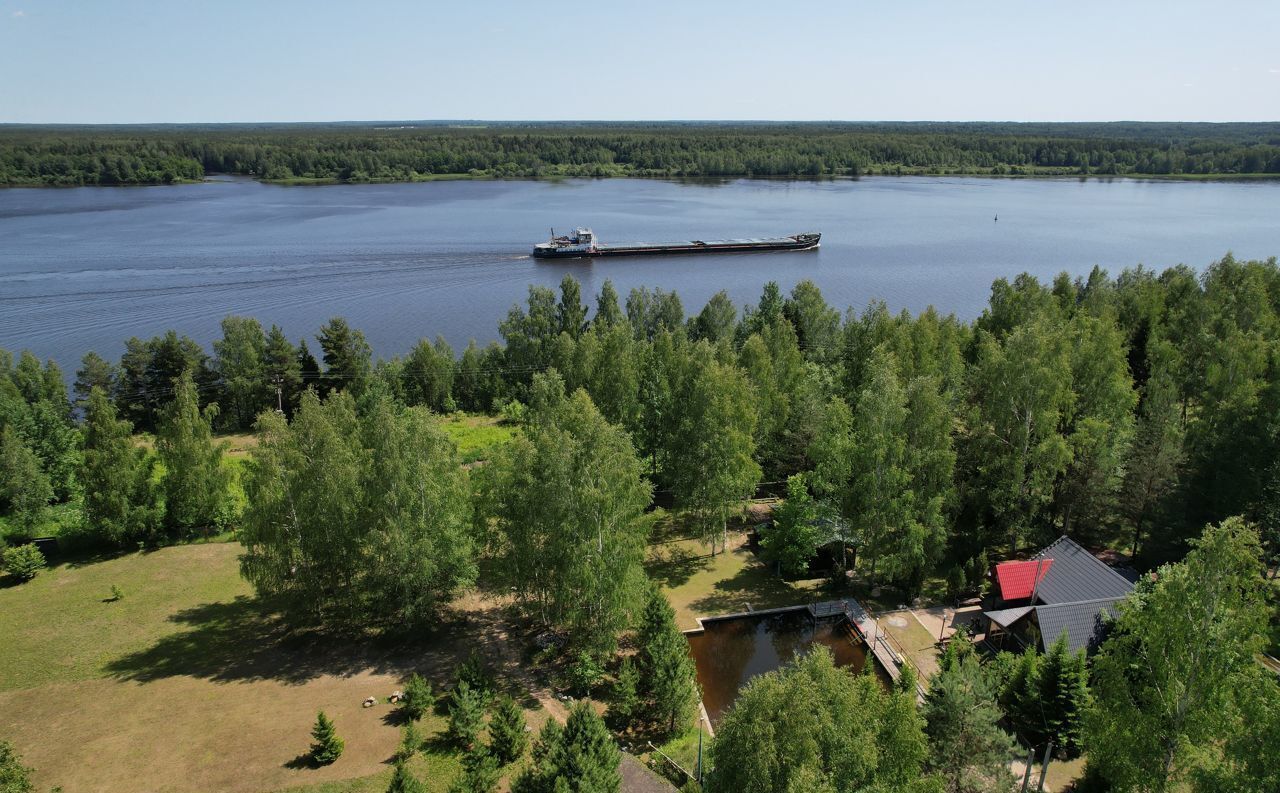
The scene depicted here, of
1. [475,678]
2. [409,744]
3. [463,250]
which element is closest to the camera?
[409,744]

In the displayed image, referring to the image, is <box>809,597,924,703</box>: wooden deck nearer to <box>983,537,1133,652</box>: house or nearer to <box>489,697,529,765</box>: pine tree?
<box>983,537,1133,652</box>: house

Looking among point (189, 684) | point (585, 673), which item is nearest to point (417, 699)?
point (585, 673)

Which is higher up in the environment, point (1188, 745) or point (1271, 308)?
point (1271, 308)

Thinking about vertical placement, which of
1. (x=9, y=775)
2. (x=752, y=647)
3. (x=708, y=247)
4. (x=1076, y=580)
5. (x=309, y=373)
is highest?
(x=708, y=247)

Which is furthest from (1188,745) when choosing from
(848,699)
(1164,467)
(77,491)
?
(77,491)

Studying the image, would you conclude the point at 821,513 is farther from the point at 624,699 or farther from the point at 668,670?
the point at 624,699

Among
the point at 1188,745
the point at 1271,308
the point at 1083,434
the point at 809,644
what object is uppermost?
the point at 1271,308

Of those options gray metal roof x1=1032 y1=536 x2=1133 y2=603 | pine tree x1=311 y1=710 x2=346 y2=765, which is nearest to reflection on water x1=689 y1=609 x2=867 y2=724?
gray metal roof x1=1032 y1=536 x2=1133 y2=603

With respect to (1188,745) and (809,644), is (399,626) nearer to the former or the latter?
(809,644)
